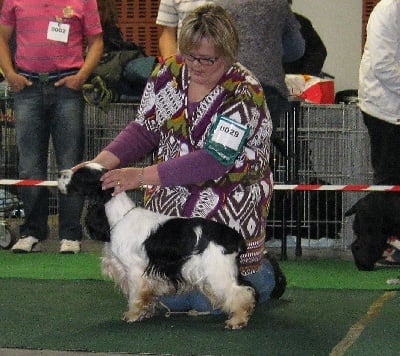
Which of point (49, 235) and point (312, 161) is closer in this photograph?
point (312, 161)

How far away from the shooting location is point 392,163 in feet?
18.1

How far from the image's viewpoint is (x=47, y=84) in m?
5.81

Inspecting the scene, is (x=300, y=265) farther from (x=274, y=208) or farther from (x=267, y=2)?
(x=267, y=2)

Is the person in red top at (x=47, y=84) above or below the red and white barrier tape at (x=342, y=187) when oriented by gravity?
above

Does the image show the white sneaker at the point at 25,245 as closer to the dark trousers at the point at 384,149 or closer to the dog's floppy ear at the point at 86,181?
the dark trousers at the point at 384,149

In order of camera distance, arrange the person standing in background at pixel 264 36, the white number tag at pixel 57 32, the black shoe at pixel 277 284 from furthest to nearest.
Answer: the white number tag at pixel 57 32 → the person standing in background at pixel 264 36 → the black shoe at pixel 277 284

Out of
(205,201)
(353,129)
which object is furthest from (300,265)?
(205,201)

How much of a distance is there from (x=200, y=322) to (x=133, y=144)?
741 millimetres

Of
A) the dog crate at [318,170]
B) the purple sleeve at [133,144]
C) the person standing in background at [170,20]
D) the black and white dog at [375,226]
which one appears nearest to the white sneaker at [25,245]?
the dog crate at [318,170]

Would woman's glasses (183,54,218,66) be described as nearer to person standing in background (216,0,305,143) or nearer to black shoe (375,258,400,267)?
person standing in background (216,0,305,143)

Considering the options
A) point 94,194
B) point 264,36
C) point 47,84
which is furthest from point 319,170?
point 94,194

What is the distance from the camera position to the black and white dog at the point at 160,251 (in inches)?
142

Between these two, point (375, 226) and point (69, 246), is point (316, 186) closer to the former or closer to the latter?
point (375, 226)

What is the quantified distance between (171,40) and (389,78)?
1.24 m
